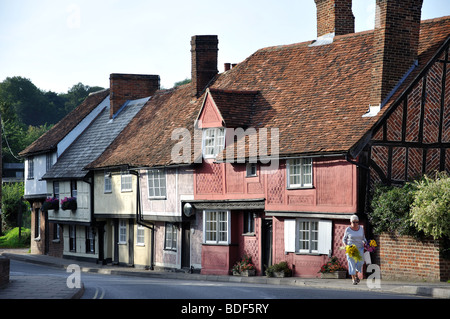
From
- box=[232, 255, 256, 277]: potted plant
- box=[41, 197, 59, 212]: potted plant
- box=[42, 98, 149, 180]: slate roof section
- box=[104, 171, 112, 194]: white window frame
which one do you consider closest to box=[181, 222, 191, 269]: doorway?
box=[232, 255, 256, 277]: potted plant

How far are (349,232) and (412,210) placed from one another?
2.50 meters

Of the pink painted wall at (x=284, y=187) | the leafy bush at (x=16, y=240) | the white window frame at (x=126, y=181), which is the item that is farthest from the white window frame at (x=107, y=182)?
the leafy bush at (x=16, y=240)

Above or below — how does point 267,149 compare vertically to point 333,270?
above

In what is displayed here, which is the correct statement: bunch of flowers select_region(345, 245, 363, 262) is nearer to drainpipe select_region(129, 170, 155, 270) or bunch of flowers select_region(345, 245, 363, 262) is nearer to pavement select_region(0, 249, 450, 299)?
pavement select_region(0, 249, 450, 299)

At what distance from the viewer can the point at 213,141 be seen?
32062 mm

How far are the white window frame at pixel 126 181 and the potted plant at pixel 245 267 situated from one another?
10.1m

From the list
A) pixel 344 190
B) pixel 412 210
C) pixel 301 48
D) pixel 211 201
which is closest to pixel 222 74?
pixel 301 48

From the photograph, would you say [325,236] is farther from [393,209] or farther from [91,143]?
[91,143]

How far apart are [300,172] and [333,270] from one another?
12.6ft

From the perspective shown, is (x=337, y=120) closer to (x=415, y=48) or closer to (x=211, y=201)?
(x=415, y=48)

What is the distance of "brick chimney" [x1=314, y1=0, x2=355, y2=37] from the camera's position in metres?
32.1

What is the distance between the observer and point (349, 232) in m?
21.2

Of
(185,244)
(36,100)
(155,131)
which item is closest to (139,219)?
(185,244)

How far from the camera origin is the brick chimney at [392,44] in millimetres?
25547
